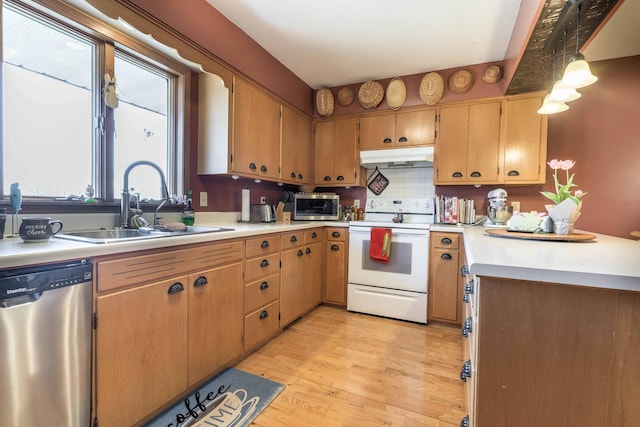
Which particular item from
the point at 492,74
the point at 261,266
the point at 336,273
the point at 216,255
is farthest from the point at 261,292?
the point at 492,74

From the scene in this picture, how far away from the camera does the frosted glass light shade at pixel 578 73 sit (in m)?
1.38

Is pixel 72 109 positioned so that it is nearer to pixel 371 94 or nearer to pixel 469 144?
pixel 371 94

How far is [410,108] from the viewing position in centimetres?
307

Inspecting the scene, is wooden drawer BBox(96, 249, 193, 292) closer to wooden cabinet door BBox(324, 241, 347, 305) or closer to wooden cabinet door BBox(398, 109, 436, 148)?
wooden cabinet door BBox(324, 241, 347, 305)

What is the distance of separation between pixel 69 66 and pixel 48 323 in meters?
1.42

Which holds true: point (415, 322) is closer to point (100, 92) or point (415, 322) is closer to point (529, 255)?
point (529, 255)

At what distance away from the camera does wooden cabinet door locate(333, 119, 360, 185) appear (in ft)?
10.8

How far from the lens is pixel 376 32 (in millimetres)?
2357

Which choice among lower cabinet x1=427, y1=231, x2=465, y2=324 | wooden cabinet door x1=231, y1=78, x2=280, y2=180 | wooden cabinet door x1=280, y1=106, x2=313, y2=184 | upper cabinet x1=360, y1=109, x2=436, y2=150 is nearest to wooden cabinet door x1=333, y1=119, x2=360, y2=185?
upper cabinet x1=360, y1=109, x2=436, y2=150

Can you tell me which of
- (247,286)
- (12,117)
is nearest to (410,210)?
(247,286)

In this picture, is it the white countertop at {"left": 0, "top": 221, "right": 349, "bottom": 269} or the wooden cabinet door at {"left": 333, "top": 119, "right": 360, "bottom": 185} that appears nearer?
the white countertop at {"left": 0, "top": 221, "right": 349, "bottom": 269}

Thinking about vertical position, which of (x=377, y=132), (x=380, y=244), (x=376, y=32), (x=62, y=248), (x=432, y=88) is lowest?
(x=380, y=244)

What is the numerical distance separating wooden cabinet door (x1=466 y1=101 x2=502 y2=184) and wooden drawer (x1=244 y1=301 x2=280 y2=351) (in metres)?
2.20

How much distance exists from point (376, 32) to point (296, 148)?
1.30 meters
